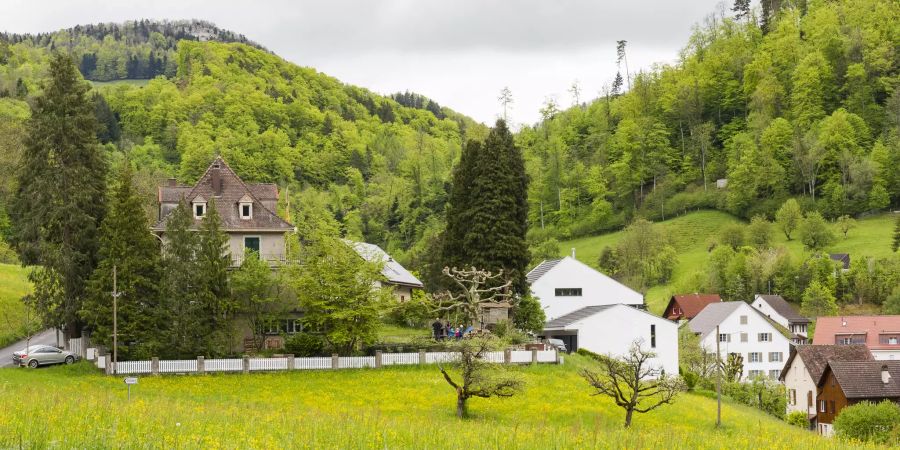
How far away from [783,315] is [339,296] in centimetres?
6656

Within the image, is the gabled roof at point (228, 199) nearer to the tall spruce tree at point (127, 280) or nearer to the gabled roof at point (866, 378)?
the tall spruce tree at point (127, 280)

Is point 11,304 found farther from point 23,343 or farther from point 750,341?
point 750,341

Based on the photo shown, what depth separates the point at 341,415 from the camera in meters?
23.6

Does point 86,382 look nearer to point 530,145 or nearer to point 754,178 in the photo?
point 754,178

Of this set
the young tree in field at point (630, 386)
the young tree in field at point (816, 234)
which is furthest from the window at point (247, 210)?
the young tree in field at point (816, 234)

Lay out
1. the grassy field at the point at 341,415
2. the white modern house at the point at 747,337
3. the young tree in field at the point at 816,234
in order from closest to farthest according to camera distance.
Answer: the grassy field at the point at 341,415, the white modern house at the point at 747,337, the young tree in field at the point at 816,234

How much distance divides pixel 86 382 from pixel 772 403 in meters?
52.7

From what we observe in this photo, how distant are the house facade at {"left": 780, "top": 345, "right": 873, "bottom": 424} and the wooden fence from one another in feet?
92.0

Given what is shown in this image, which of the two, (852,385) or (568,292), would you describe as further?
(568,292)

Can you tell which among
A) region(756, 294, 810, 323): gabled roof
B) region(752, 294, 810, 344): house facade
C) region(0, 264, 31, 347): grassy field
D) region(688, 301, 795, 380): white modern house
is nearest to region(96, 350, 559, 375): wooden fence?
region(0, 264, 31, 347): grassy field

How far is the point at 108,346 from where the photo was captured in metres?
45.1

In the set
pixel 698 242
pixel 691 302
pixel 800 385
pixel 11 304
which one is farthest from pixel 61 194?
pixel 698 242

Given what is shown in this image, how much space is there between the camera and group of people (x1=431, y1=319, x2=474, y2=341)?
5262 cm

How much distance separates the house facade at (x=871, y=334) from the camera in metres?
86.9
